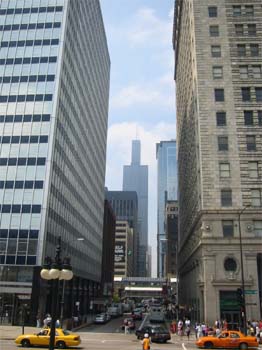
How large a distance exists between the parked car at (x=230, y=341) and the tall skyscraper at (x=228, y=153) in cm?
1301

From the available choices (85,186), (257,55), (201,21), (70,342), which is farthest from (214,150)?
(85,186)

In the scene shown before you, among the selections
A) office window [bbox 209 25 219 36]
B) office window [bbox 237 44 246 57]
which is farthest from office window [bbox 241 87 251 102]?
office window [bbox 209 25 219 36]

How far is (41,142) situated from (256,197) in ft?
108

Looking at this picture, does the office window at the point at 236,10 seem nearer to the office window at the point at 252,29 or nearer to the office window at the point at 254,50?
the office window at the point at 252,29

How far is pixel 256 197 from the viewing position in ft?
169

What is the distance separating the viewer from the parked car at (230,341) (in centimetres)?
3294

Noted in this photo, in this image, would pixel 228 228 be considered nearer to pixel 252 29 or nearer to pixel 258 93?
pixel 258 93

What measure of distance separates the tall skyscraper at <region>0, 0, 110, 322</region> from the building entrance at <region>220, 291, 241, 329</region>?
81.5 ft

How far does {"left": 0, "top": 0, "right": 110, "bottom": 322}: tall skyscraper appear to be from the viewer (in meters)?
57.9

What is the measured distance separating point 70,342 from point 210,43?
149 ft

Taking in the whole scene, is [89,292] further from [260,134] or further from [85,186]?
[260,134]

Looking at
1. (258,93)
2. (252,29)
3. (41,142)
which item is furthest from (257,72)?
(41,142)

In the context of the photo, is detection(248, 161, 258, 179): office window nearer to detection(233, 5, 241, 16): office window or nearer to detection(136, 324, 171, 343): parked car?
detection(233, 5, 241, 16): office window

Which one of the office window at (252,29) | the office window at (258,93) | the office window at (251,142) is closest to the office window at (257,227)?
the office window at (251,142)
